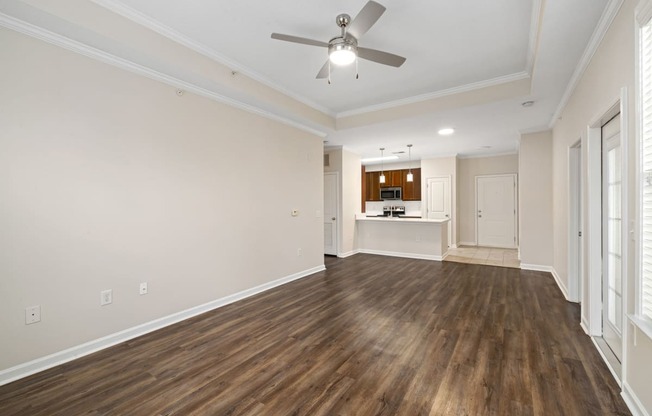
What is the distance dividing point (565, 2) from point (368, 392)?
3087 mm

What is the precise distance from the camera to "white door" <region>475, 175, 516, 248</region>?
7.88 metres

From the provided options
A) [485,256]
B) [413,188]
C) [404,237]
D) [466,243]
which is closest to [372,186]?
[413,188]

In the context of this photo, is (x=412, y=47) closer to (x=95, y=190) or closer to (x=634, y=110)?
(x=634, y=110)

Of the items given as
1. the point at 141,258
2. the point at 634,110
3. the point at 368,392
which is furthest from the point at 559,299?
the point at 141,258

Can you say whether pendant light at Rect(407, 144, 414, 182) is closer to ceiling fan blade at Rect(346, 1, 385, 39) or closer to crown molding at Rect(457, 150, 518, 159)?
crown molding at Rect(457, 150, 518, 159)

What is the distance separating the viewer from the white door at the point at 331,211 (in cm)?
697

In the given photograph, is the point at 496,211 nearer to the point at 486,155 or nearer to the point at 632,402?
the point at 486,155

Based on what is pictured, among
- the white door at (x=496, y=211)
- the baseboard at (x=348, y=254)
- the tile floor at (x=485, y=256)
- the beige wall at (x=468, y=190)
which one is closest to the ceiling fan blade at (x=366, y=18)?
the baseboard at (x=348, y=254)

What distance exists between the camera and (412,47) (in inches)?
120

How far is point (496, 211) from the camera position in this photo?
26.5 feet

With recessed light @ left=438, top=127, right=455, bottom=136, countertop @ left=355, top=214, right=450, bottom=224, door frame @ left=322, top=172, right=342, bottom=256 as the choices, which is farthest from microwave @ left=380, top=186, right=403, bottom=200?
recessed light @ left=438, top=127, right=455, bottom=136

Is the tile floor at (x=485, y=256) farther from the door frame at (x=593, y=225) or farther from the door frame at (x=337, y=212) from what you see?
the door frame at (x=593, y=225)

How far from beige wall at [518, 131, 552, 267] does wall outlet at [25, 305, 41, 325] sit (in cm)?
700

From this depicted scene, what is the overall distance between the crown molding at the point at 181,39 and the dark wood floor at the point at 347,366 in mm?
2999
